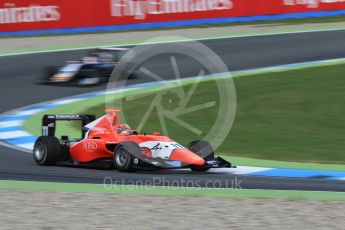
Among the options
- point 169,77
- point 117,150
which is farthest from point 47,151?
point 169,77

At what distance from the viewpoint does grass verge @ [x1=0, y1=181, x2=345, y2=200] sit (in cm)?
797

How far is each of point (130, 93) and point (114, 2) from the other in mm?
8741

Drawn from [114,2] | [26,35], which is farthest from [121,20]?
[26,35]

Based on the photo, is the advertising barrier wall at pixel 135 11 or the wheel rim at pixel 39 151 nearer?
the wheel rim at pixel 39 151

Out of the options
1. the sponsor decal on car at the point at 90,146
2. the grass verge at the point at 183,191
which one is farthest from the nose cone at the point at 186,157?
the sponsor decal on car at the point at 90,146

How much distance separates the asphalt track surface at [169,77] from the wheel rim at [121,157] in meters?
0.12

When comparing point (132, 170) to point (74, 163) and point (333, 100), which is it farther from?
point (333, 100)

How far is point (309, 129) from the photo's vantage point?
40.9 ft

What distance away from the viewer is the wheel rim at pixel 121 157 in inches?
368

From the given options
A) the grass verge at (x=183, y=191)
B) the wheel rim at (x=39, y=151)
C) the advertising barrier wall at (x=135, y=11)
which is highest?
the advertising barrier wall at (x=135, y=11)

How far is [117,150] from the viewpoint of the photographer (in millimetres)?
9414

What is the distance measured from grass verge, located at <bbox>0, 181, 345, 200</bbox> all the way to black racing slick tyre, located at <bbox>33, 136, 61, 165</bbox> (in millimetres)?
1316

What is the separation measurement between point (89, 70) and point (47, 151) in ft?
25.7

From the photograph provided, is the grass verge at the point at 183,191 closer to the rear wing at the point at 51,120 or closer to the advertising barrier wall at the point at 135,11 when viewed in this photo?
the rear wing at the point at 51,120
